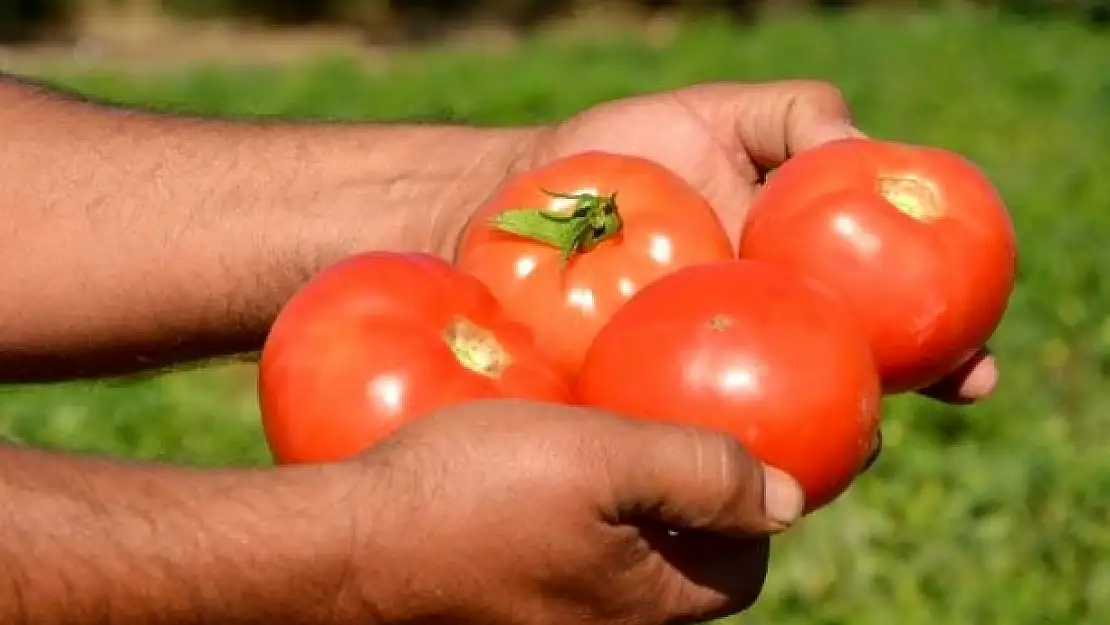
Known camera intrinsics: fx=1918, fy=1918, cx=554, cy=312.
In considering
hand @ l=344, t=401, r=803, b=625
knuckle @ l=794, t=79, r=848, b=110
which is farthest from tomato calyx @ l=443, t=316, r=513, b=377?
knuckle @ l=794, t=79, r=848, b=110

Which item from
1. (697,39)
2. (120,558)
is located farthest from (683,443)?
(697,39)

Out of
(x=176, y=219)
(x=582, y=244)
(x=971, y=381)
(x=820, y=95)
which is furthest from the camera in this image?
(x=176, y=219)

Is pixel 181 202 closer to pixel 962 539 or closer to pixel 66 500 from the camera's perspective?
pixel 66 500

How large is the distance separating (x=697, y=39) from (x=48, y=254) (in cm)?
1123

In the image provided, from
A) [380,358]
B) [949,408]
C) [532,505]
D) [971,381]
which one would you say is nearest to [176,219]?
[380,358]

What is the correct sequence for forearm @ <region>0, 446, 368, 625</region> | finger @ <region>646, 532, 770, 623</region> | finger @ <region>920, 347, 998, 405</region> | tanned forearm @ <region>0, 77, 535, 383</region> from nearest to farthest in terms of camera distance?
forearm @ <region>0, 446, 368, 625</region> < finger @ <region>646, 532, 770, 623</region> < finger @ <region>920, 347, 998, 405</region> < tanned forearm @ <region>0, 77, 535, 383</region>

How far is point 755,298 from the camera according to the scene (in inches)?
94.3

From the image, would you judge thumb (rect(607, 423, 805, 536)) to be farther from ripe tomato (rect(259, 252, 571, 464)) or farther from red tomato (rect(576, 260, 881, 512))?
ripe tomato (rect(259, 252, 571, 464))

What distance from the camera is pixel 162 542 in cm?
230

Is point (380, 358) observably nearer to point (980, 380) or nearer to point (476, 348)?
point (476, 348)

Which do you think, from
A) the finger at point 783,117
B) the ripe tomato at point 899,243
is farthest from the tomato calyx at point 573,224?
the finger at point 783,117

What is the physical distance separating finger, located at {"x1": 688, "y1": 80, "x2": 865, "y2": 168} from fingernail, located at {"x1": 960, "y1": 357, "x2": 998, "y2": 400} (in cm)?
40

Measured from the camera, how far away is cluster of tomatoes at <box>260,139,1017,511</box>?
93.3 inches

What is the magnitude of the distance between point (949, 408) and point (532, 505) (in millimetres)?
3884
